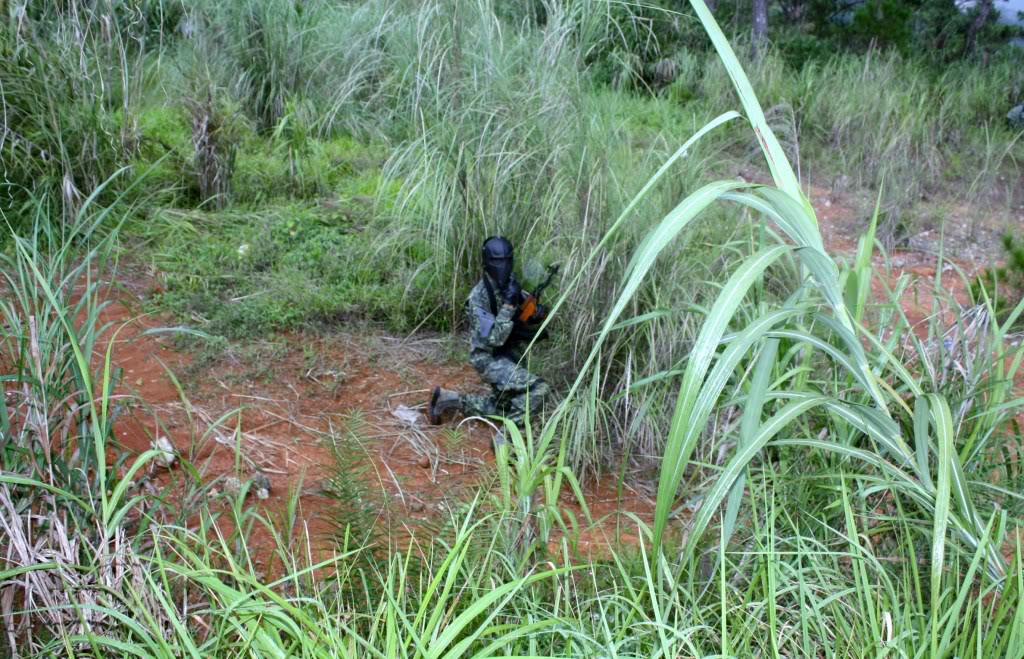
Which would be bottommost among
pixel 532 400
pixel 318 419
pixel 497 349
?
pixel 318 419

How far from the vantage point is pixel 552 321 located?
3.99 meters

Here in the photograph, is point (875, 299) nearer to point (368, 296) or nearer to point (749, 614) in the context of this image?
point (368, 296)

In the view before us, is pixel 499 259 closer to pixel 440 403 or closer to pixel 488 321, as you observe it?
pixel 488 321

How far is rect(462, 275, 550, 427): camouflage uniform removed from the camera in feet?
11.9

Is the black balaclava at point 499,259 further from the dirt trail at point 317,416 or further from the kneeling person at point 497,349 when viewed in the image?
the dirt trail at point 317,416

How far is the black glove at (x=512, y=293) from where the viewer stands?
363 cm

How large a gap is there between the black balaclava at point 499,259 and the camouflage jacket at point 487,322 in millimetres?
49

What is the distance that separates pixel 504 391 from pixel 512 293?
39cm

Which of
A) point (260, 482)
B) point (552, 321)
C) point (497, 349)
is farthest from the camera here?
point (552, 321)

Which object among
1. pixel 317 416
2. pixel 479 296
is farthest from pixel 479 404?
pixel 317 416

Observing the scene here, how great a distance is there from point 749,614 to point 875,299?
3.19 meters

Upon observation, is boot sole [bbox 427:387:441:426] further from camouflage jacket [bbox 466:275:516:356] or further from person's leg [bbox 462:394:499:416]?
camouflage jacket [bbox 466:275:516:356]

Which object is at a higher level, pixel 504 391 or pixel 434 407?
pixel 504 391

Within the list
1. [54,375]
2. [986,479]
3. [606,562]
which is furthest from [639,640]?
[54,375]
